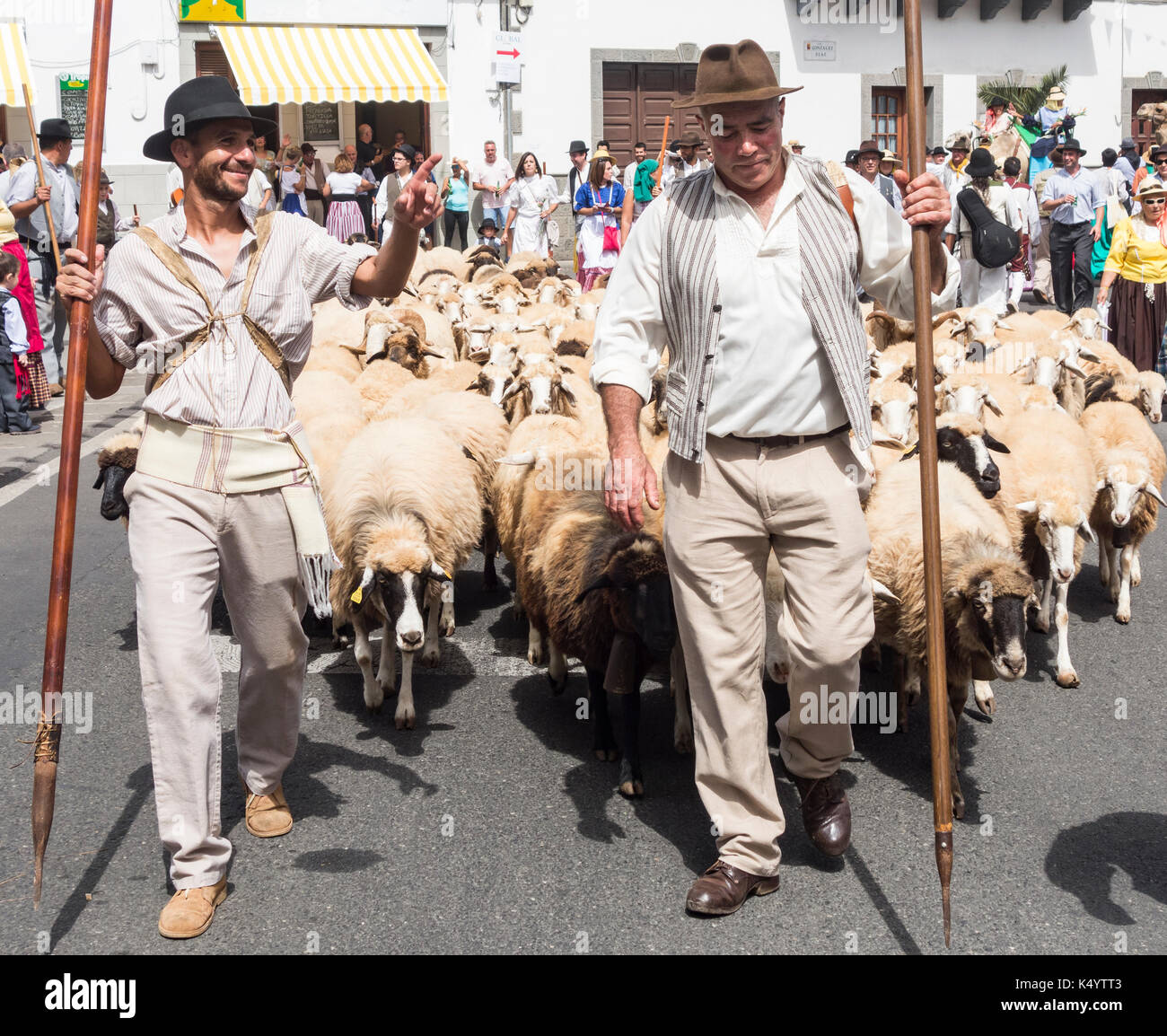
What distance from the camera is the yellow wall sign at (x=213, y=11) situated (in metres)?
20.9

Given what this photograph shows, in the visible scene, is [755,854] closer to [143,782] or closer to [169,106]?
[143,782]

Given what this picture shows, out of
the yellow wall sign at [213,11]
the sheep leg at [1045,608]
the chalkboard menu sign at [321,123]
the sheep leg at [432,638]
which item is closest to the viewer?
the sheep leg at [432,638]

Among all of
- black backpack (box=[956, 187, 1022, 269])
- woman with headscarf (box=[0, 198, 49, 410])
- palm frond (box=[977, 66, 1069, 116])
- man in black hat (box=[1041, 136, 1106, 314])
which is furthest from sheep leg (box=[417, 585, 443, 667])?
palm frond (box=[977, 66, 1069, 116])

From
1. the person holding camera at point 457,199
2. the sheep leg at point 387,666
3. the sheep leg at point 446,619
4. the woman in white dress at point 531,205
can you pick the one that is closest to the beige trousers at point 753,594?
the sheep leg at point 387,666

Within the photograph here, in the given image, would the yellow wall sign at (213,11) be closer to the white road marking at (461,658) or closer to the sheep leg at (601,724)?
the white road marking at (461,658)

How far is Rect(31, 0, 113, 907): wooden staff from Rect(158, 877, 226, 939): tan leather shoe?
34 cm

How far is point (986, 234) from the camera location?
35.2 ft

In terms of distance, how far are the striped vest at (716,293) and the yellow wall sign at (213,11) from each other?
19.6 metres

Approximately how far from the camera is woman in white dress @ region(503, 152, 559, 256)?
18844 mm

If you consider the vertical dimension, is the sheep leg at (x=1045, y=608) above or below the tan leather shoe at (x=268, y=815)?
above

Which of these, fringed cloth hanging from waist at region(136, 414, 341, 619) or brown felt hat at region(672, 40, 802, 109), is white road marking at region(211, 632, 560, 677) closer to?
fringed cloth hanging from waist at region(136, 414, 341, 619)

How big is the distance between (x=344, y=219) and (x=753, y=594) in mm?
15723

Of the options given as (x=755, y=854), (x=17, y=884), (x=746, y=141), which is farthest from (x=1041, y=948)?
(x=17, y=884)

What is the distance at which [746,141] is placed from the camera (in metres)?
3.50
